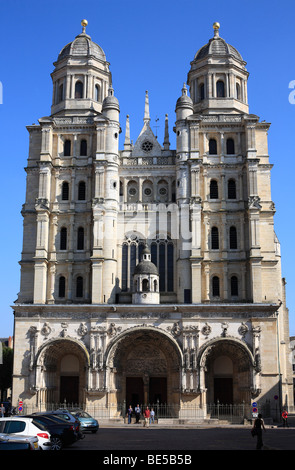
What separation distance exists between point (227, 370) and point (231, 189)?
579 inches

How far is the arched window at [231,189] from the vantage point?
48.5m

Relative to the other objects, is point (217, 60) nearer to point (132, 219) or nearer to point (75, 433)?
point (132, 219)

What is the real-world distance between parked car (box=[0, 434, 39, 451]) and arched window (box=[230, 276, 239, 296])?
99.3 feet

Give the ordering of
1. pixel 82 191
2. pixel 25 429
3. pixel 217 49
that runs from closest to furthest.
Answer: pixel 25 429, pixel 82 191, pixel 217 49

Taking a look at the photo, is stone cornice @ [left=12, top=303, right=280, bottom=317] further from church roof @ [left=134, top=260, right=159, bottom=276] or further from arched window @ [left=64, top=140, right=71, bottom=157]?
arched window @ [left=64, top=140, right=71, bottom=157]

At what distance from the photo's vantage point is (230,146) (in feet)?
162

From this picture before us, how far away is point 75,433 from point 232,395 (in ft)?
77.1

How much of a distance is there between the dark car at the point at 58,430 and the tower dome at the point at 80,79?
110 ft

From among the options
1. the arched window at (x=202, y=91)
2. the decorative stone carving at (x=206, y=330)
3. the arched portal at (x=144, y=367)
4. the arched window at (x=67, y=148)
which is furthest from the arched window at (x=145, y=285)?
the arched window at (x=202, y=91)

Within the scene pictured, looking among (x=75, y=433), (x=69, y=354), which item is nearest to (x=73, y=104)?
(x=69, y=354)

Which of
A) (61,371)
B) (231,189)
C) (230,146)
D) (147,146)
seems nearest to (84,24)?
(147,146)

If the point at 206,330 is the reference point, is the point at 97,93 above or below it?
above

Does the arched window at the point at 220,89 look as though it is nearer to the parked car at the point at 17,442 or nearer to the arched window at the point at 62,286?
the arched window at the point at 62,286

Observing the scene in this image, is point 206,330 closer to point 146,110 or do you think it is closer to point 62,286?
point 62,286
